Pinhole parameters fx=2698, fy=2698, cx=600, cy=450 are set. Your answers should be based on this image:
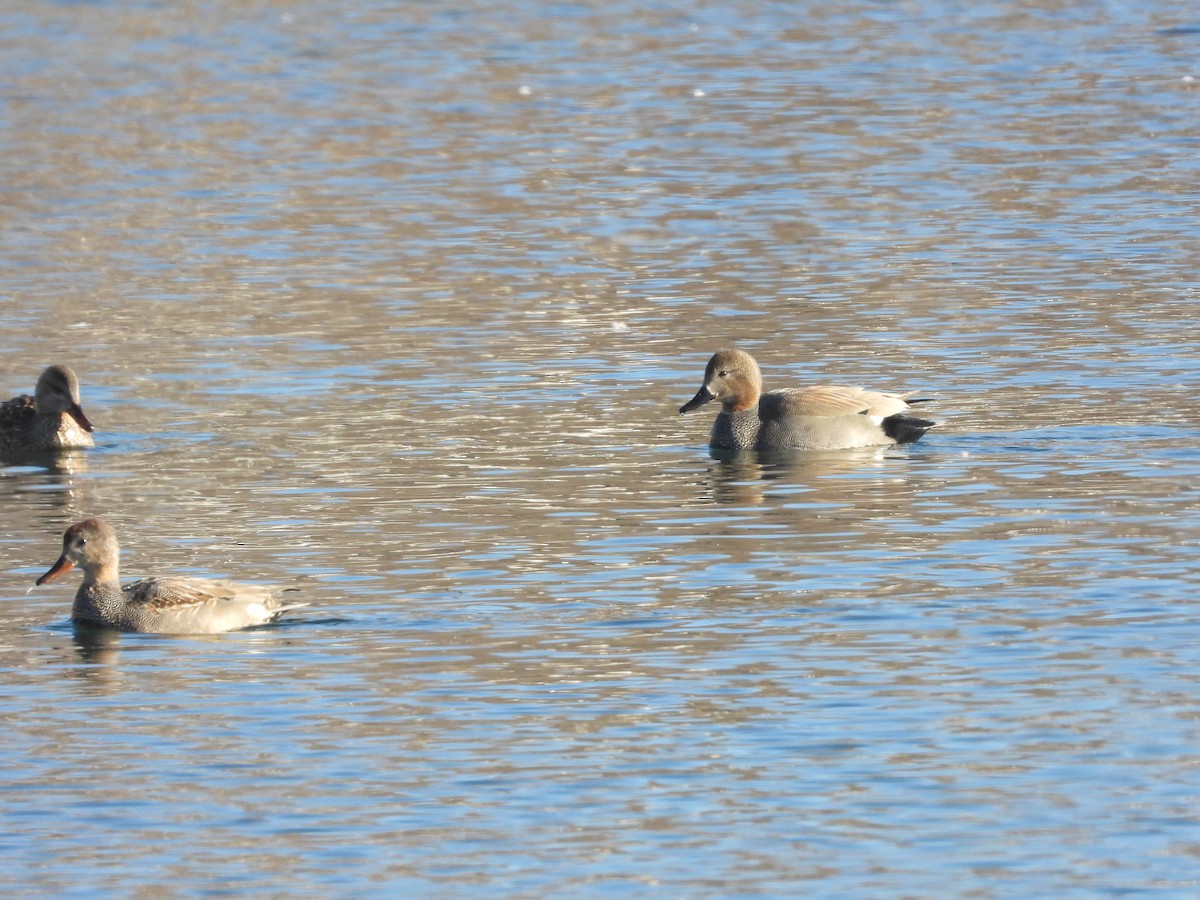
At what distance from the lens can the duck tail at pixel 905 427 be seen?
16969mm

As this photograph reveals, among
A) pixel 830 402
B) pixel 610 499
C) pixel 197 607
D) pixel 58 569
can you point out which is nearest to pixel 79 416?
pixel 610 499

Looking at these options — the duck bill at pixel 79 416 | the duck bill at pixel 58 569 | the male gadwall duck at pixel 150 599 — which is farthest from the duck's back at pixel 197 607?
the duck bill at pixel 79 416

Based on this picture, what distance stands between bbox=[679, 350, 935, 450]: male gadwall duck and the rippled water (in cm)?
21

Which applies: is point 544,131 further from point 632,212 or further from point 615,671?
point 615,671

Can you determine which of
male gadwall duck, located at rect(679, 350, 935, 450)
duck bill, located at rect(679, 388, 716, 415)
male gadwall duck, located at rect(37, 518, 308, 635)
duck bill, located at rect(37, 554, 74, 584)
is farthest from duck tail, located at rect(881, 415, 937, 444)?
duck bill, located at rect(37, 554, 74, 584)

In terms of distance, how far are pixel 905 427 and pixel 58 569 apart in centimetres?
584

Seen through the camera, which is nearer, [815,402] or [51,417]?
[815,402]

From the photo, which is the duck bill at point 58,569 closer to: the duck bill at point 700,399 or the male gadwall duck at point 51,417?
the male gadwall duck at point 51,417

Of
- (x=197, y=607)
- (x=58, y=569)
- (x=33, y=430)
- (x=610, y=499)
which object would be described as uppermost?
(x=33, y=430)

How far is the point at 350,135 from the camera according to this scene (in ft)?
111

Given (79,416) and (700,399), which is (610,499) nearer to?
(700,399)

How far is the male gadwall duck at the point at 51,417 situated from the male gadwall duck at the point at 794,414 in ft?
13.4

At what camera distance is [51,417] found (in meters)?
18.2

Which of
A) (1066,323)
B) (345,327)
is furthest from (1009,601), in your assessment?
(345,327)
